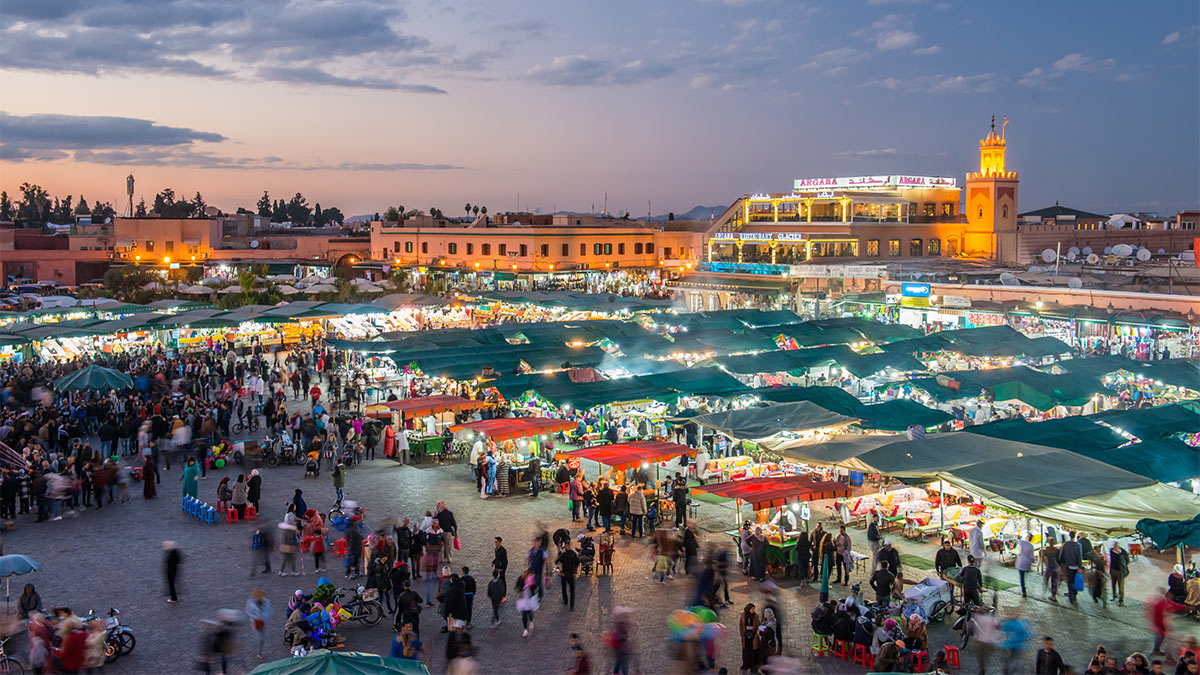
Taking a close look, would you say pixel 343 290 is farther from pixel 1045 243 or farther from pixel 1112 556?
pixel 1045 243

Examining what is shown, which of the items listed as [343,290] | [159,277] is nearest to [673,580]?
[343,290]

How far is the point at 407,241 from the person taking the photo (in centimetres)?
7031

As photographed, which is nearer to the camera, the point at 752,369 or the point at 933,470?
the point at 933,470

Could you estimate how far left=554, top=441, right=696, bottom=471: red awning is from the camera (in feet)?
51.9

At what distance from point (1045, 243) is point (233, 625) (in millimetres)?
67661

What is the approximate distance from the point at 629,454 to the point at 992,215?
5368cm

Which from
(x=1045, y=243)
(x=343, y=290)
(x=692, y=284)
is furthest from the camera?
(x=1045, y=243)

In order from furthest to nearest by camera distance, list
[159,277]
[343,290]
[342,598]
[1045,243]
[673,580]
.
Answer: [1045,243]
[159,277]
[343,290]
[673,580]
[342,598]

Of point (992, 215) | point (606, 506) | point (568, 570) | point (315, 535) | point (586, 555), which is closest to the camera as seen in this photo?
point (568, 570)

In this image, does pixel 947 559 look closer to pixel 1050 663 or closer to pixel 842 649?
pixel 842 649

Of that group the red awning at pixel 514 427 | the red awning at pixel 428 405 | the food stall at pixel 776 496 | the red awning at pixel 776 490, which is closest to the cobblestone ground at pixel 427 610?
the food stall at pixel 776 496

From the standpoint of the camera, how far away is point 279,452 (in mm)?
20094

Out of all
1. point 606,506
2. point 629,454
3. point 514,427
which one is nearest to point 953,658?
point 606,506

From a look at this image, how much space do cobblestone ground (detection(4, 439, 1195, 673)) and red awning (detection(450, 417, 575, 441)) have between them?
111cm
